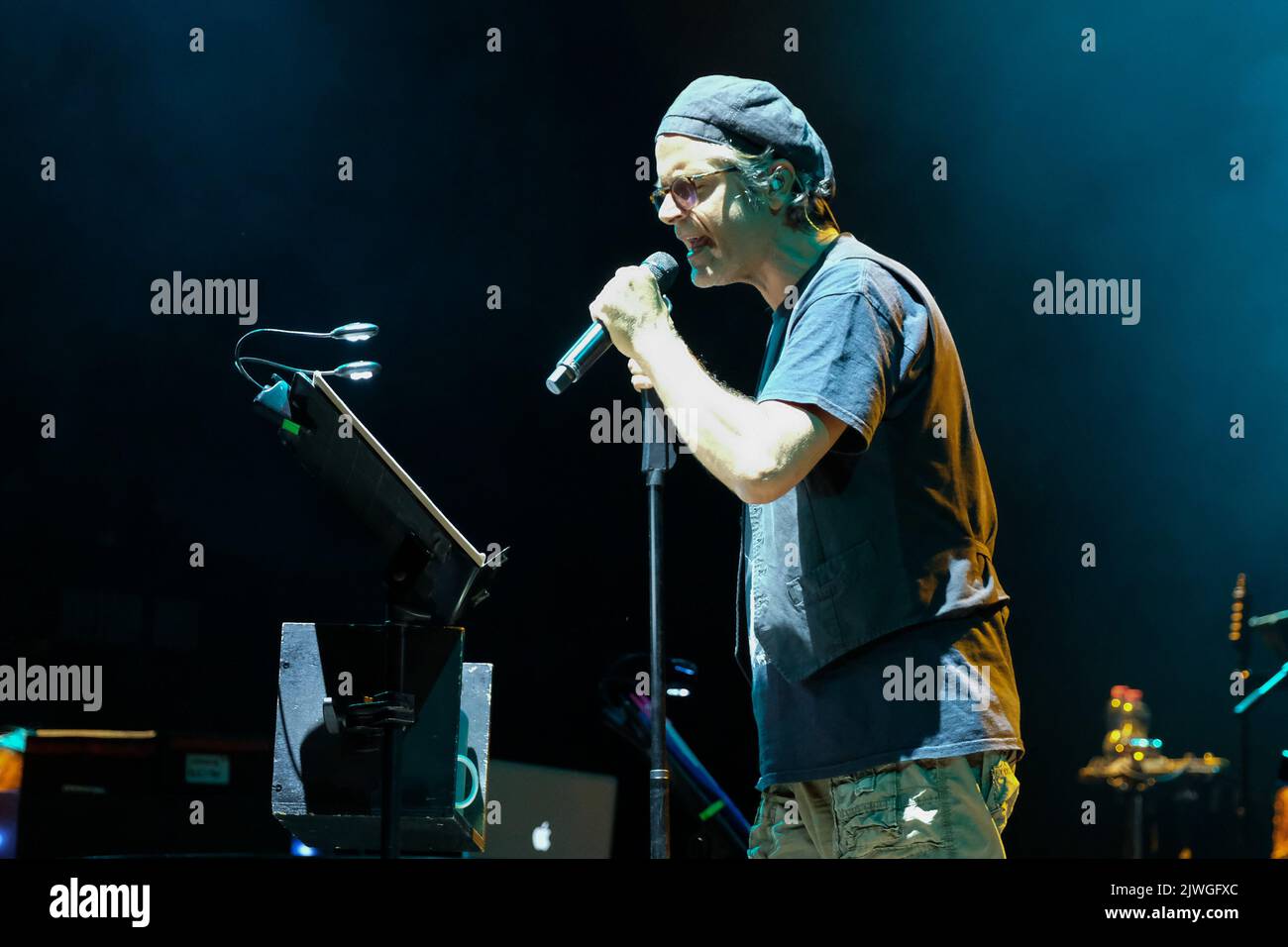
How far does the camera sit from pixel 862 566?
1618mm

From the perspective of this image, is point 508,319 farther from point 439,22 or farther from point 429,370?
point 439,22

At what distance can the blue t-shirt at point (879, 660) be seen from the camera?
5.13 ft

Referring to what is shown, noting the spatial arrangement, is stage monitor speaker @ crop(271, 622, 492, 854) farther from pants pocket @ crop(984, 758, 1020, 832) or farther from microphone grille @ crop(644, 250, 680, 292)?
pants pocket @ crop(984, 758, 1020, 832)

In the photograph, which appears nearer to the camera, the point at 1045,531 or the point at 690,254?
the point at 690,254

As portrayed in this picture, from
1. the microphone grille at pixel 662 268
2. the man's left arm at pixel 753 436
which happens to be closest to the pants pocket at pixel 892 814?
the man's left arm at pixel 753 436

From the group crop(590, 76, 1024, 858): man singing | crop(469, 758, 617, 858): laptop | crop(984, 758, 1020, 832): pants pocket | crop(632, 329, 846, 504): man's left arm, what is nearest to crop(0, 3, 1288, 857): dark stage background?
crop(469, 758, 617, 858): laptop

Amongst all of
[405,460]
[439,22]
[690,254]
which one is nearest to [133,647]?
[405,460]

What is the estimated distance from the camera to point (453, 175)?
4.18 meters

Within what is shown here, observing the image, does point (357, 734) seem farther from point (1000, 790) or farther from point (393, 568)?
point (1000, 790)

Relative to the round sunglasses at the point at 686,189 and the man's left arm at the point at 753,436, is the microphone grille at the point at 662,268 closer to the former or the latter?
the round sunglasses at the point at 686,189

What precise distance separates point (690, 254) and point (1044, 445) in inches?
111

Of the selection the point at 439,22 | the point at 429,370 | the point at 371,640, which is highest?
the point at 439,22

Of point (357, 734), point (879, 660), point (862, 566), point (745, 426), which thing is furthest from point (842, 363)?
point (357, 734)
